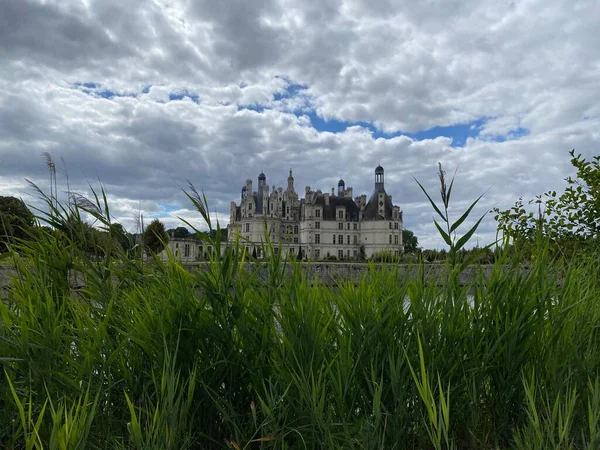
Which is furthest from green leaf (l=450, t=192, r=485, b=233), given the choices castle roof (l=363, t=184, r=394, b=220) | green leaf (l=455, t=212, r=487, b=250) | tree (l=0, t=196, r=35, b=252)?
castle roof (l=363, t=184, r=394, b=220)

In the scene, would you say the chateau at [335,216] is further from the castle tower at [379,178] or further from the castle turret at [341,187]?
the castle turret at [341,187]

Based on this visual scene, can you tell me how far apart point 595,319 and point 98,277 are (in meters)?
2.65

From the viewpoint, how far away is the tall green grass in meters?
2.02

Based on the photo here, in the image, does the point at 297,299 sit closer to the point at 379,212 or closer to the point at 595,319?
the point at 595,319

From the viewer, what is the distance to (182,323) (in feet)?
7.17

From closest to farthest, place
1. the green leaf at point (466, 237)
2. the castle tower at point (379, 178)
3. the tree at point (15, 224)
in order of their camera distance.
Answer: the green leaf at point (466, 237), the tree at point (15, 224), the castle tower at point (379, 178)

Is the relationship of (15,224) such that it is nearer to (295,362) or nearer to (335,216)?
(295,362)

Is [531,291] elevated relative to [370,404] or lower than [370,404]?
elevated

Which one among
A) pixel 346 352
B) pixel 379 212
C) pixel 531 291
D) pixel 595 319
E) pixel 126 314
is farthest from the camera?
pixel 379 212

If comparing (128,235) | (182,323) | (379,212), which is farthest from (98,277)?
(379,212)

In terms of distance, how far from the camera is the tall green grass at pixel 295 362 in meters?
2.02

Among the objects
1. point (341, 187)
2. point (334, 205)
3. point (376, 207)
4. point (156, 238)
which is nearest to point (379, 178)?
point (376, 207)

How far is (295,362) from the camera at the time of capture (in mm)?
2064

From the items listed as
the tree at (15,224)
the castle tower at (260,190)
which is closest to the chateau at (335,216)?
the castle tower at (260,190)
